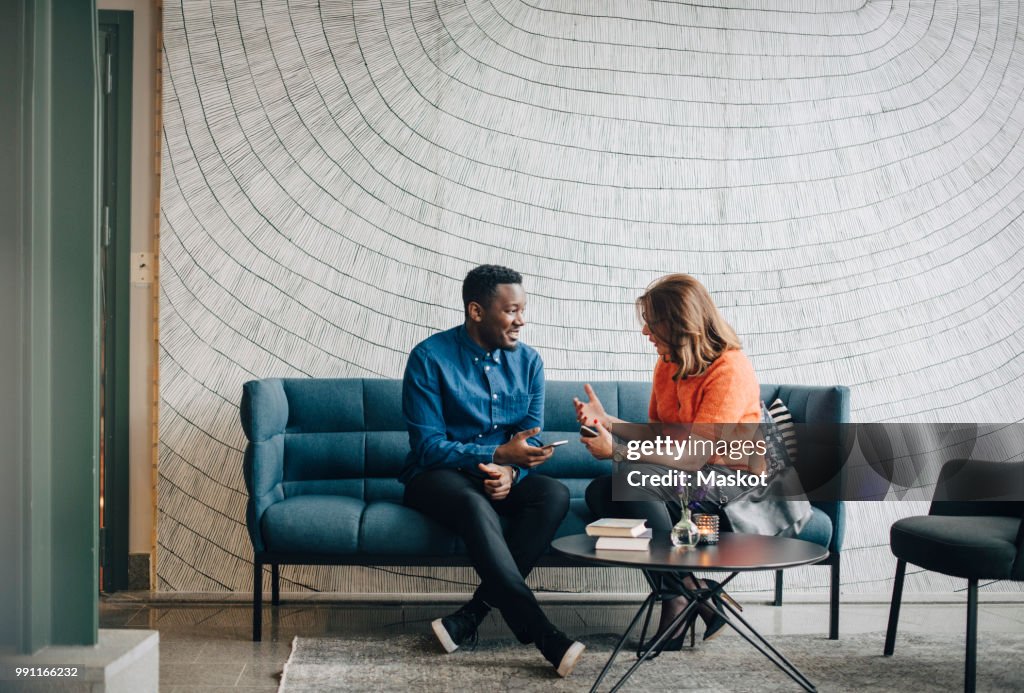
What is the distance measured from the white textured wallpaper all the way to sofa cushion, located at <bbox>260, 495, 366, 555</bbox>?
68cm

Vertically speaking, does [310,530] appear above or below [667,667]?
above

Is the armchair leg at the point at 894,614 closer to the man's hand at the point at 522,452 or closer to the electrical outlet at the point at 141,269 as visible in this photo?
the man's hand at the point at 522,452

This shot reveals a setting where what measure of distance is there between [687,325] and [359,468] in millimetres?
1324

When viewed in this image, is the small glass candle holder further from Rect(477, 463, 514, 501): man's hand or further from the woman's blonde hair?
Rect(477, 463, 514, 501): man's hand

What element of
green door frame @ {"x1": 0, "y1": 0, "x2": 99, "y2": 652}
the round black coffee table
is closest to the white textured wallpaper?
the round black coffee table

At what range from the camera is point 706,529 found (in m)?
2.40

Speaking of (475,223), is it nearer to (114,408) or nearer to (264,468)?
(264,468)

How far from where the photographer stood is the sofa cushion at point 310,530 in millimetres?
2918

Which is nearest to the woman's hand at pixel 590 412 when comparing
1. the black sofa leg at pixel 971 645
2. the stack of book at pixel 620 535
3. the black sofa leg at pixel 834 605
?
the stack of book at pixel 620 535

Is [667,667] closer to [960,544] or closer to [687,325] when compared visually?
[960,544]

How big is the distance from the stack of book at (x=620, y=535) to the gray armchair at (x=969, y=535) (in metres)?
0.81

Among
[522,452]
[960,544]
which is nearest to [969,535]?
[960,544]

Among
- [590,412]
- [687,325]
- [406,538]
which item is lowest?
[406,538]

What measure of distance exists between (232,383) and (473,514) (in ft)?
4.23
